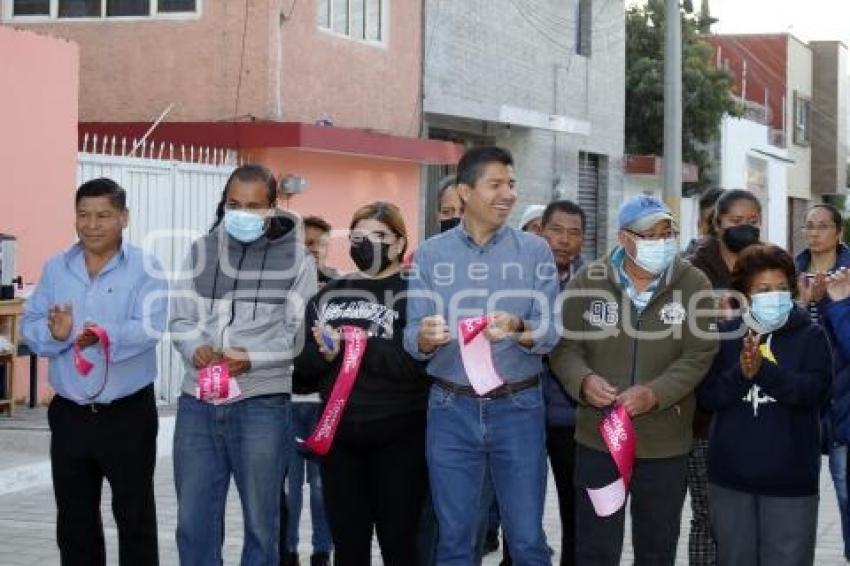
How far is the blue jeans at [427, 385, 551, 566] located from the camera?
5.88 metres

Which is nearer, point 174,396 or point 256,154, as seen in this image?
point 174,396

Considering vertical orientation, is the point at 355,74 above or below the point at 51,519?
above

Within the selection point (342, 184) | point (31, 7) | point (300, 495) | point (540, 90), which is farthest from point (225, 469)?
point (540, 90)

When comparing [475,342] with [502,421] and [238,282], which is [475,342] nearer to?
[502,421]

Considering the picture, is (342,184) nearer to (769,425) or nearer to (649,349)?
(649,349)

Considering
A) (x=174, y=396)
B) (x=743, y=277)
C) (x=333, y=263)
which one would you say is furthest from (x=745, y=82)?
(x=743, y=277)

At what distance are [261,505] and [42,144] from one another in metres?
7.82

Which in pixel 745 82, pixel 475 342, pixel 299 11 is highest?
pixel 745 82

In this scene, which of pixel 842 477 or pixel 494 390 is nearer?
pixel 494 390

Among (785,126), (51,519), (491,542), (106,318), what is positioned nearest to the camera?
(106,318)

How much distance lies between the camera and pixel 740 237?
6.88 meters

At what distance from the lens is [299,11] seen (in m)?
16.6

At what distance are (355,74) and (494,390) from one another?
495 inches

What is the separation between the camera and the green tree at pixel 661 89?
3123 centimetres
